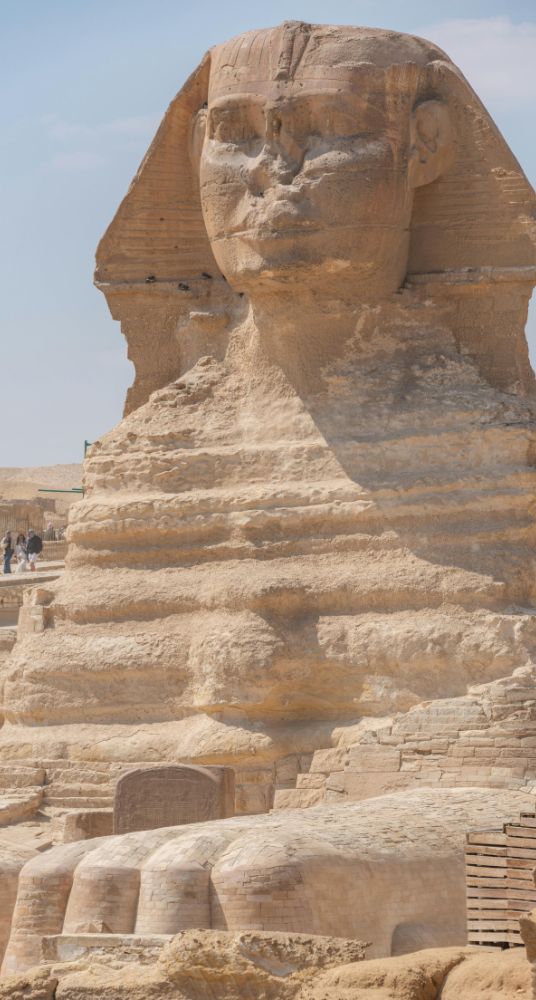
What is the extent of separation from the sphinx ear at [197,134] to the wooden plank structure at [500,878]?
972 cm

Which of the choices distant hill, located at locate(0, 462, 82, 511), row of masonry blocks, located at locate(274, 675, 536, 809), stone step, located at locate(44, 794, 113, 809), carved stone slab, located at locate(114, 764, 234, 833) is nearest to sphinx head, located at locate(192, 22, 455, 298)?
row of masonry blocks, located at locate(274, 675, 536, 809)

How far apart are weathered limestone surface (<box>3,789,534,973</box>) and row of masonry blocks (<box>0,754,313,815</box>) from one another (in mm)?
3130

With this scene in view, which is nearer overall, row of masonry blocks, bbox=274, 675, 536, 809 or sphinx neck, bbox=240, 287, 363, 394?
row of masonry blocks, bbox=274, 675, 536, 809

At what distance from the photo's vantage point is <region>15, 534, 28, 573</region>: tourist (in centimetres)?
4187

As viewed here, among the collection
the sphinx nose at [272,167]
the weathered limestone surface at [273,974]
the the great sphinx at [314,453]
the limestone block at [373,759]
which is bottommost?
the weathered limestone surface at [273,974]

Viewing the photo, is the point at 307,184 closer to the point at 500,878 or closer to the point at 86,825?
the point at 86,825

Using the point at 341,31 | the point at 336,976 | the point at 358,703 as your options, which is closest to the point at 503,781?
the point at 358,703

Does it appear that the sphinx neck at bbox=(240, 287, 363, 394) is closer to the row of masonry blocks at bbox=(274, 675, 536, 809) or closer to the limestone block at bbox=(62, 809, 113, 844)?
the row of masonry blocks at bbox=(274, 675, 536, 809)

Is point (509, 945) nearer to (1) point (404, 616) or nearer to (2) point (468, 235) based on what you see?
(1) point (404, 616)

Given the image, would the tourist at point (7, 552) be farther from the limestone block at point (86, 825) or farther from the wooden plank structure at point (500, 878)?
the wooden plank structure at point (500, 878)

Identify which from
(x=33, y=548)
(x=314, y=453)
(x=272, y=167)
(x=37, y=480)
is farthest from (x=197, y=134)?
(x=37, y=480)

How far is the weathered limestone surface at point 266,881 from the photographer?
15.0 meters

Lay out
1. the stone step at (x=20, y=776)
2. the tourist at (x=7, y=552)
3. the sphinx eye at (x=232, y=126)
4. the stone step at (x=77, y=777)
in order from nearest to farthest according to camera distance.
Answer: the stone step at (x=77, y=777) < the stone step at (x=20, y=776) < the sphinx eye at (x=232, y=126) < the tourist at (x=7, y=552)

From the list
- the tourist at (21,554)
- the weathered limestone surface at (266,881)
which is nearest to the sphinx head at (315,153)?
the weathered limestone surface at (266,881)
